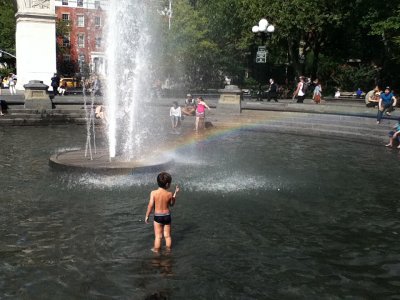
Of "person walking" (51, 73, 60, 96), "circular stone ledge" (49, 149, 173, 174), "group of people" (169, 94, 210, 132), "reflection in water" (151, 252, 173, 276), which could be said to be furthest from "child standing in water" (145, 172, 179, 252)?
"person walking" (51, 73, 60, 96)

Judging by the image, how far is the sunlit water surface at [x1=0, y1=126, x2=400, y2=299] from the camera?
19.4ft

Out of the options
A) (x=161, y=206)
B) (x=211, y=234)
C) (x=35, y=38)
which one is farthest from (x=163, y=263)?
(x=35, y=38)

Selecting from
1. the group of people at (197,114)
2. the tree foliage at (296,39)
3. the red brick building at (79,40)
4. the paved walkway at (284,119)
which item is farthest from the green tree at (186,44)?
A: the group of people at (197,114)

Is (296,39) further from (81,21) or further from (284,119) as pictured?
(81,21)

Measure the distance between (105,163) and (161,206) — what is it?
571cm

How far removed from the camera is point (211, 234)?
781cm

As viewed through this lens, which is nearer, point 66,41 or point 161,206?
point 161,206

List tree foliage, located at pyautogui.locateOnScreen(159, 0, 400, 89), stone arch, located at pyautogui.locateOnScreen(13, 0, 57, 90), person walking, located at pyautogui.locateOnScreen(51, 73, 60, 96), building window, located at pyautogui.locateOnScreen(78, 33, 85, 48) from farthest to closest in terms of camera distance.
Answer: building window, located at pyautogui.locateOnScreen(78, 33, 85, 48), tree foliage, located at pyautogui.locateOnScreen(159, 0, 400, 89), stone arch, located at pyautogui.locateOnScreen(13, 0, 57, 90), person walking, located at pyautogui.locateOnScreen(51, 73, 60, 96)

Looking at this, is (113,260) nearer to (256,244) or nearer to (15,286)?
(15,286)

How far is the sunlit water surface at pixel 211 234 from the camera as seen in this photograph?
592 cm

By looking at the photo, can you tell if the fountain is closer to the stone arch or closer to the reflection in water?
the reflection in water

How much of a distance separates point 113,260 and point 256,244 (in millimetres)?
2163

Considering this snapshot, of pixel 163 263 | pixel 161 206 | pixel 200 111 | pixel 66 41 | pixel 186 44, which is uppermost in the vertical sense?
pixel 66 41

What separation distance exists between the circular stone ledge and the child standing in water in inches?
187
